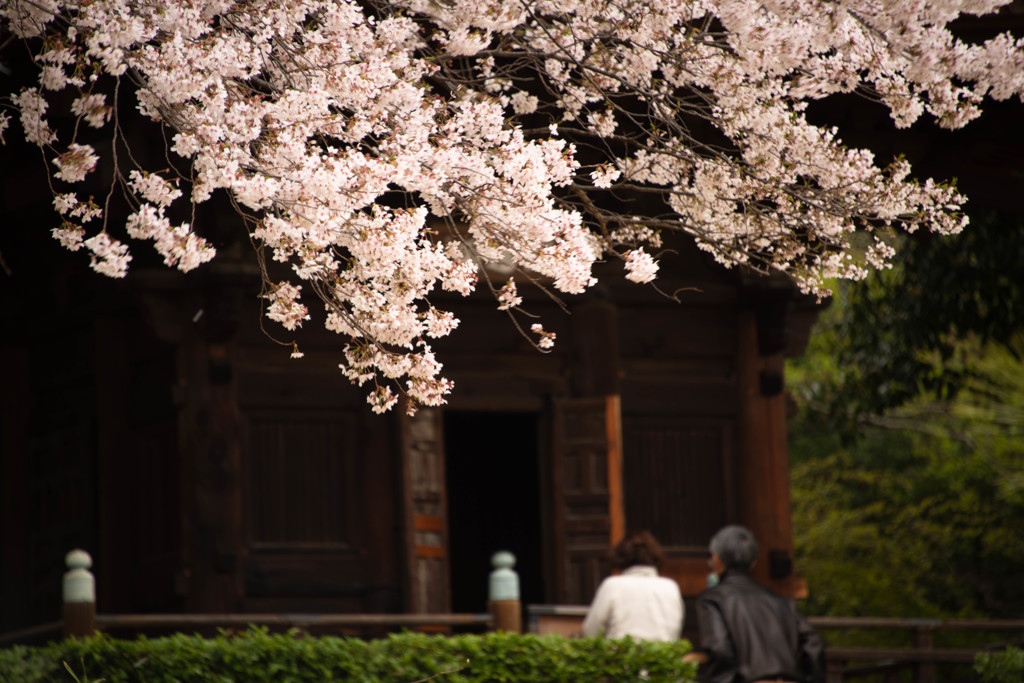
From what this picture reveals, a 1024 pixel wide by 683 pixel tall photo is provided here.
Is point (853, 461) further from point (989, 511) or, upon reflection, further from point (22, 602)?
point (22, 602)

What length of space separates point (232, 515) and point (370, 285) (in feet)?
14.1

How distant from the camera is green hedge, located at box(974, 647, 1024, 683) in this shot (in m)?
7.98

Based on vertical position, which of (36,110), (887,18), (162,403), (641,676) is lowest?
(641,676)

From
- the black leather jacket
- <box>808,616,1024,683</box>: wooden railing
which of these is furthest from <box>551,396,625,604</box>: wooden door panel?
the black leather jacket

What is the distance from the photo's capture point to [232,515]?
9.35m

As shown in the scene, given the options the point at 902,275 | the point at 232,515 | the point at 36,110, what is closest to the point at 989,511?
the point at 902,275

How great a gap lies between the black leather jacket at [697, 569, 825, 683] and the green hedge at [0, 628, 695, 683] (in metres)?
0.17

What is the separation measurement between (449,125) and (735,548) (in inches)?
121

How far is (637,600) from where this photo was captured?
Answer: 771 centimetres

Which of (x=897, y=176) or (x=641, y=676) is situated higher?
(x=897, y=176)

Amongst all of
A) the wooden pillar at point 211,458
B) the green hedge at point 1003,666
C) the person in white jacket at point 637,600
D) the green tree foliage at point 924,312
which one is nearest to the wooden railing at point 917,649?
the green hedge at point 1003,666

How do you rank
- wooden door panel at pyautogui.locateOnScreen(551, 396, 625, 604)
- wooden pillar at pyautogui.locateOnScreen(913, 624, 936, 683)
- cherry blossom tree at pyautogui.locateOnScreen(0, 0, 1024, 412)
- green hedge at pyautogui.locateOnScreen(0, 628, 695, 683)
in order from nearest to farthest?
cherry blossom tree at pyautogui.locateOnScreen(0, 0, 1024, 412)
green hedge at pyautogui.locateOnScreen(0, 628, 695, 683)
wooden door panel at pyautogui.locateOnScreen(551, 396, 625, 604)
wooden pillar at pyautogui.locateOnScreen(913, 624, 936, 683)

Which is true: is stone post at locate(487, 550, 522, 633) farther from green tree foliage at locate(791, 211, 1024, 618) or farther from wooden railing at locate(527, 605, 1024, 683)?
green tree foliage at locate(791, 211, 1024, 618)

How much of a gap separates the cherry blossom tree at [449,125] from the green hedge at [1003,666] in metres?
3.20
